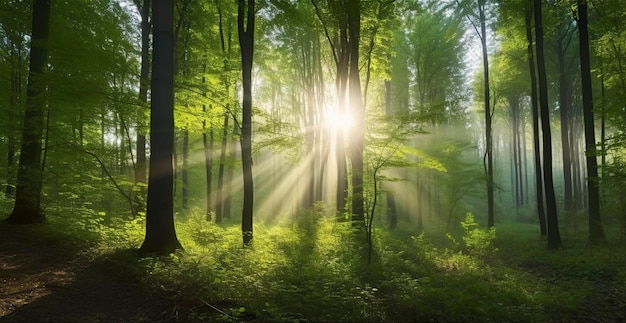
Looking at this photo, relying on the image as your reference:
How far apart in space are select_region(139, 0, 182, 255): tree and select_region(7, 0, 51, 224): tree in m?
3.90

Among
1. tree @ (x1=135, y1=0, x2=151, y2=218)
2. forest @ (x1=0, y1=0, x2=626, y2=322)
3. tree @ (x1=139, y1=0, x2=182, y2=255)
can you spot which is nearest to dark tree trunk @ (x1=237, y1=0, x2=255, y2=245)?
forest @ (x1=0, y1=0, x2=626, y2=322)

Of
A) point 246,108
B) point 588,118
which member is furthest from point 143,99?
point 588,118

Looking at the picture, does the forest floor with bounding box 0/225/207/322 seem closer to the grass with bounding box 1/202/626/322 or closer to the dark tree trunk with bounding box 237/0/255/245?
the grass with bounding box 1/202/626/322

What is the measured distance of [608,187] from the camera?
34.5ft

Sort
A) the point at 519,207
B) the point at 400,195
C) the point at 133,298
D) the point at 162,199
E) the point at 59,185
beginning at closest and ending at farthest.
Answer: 1. the point at 133,298
2. the point at 162,199
3. the point at 59,185
4. the point at 400,195
5. the point at 519,207

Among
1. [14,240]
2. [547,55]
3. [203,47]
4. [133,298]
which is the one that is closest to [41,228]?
[14,240]

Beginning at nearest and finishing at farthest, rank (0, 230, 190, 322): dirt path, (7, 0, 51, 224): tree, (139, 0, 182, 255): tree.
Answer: (0, 230, 190, 322): dirt path → (139, 0, 182, 255): tree → (7, 0, 51, 224): tree

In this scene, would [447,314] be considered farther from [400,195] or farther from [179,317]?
[400,195]

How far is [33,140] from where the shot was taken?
9430 millimetres

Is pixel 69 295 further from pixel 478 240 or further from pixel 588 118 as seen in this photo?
pixel 588 118

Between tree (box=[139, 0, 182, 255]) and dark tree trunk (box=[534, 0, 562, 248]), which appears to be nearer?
tree (box=[139, 0, 182, 255])

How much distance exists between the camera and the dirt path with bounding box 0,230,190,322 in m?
4.69

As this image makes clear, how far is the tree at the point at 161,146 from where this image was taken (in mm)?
7203

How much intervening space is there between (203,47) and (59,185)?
26.6 feet
